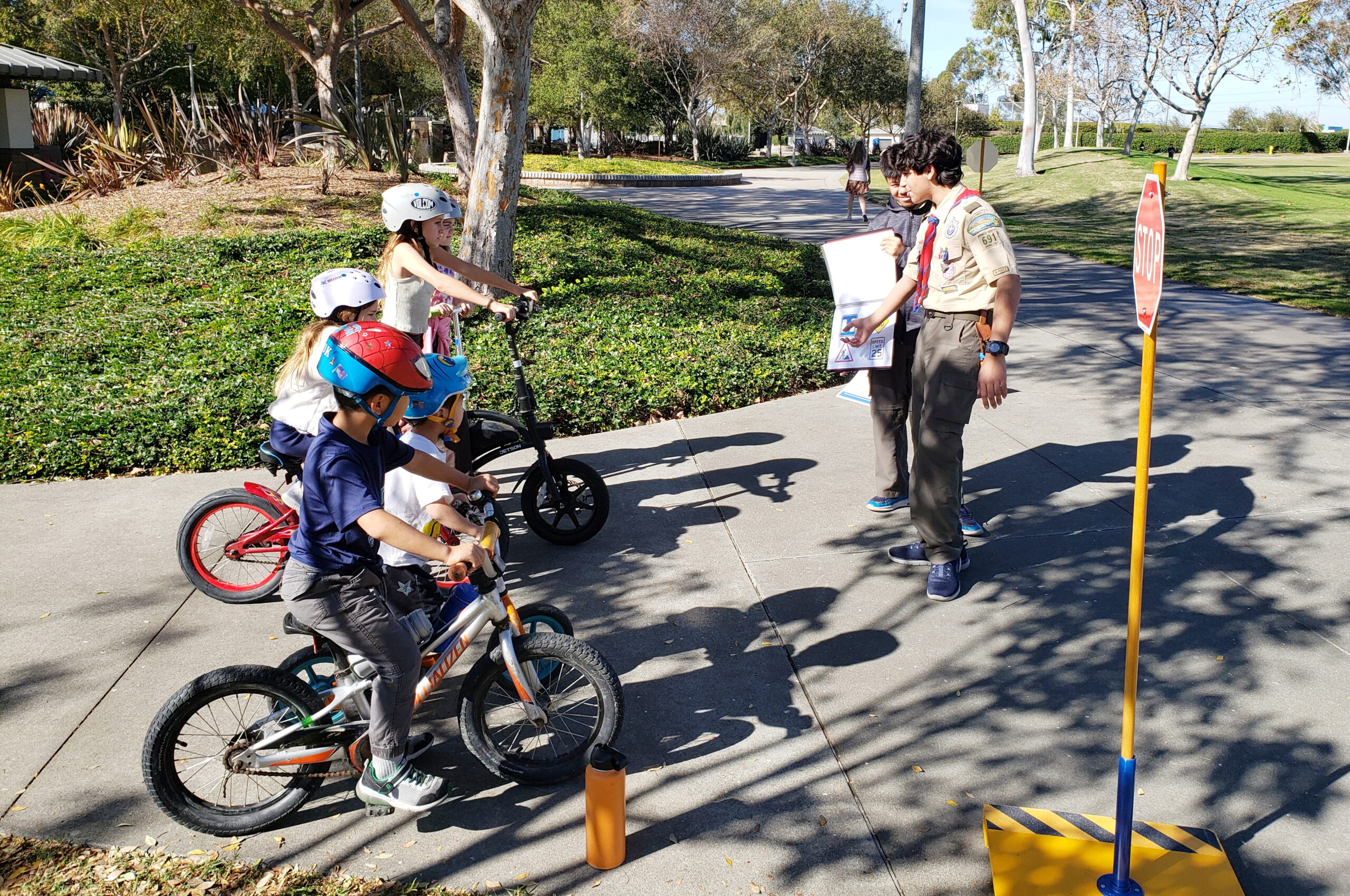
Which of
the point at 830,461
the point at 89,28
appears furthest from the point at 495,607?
the point at 89,28

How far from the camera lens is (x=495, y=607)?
3268 mm

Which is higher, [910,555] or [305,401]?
[305,401]

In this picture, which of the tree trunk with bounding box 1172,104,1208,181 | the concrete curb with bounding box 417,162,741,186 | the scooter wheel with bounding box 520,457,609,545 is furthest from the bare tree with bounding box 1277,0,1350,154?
the scooter wheel with bounding box 520,457,609,545

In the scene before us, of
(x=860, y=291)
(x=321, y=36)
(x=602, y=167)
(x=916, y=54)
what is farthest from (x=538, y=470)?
(x=602, y=167)

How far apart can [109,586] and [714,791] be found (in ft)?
11.0

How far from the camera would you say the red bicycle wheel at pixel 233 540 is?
474 cm

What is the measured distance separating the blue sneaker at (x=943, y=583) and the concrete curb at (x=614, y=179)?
2422 cm

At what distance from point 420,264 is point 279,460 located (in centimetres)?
110

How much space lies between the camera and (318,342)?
405cm

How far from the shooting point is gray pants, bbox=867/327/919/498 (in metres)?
5.52

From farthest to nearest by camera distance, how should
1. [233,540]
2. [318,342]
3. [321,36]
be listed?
[321,36], [233,540], [318,342]

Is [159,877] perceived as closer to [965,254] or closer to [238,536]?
[238,536]

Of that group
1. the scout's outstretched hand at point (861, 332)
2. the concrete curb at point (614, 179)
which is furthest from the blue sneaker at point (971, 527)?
the concrete curb at point (614, 179)

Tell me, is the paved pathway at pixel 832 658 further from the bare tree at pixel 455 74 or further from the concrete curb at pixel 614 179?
the concrete curb at pixel 614 179
